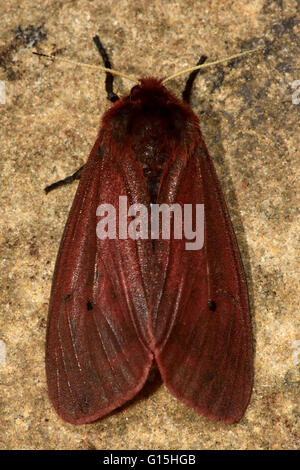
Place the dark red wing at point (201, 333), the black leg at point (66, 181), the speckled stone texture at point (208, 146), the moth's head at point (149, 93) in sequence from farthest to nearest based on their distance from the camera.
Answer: the black leg at point (66, 181) → the speckled stone texture at point (208, 146) → the moth's head at point (149, 93) → the dark red wing at point (201, 333)

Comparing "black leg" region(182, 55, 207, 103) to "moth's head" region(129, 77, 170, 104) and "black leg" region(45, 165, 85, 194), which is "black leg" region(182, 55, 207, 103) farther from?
"black leg" region(45, 165, 85, 194)

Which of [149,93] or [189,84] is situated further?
[189,84]

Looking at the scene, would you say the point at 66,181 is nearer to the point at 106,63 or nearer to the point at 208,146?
the point at 106,63

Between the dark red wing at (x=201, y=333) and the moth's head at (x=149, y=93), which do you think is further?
the moth's head at (x=149, y=93)

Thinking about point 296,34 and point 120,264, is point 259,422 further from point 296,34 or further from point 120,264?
point 296,34

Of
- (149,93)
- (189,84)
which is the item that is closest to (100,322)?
(149,93)

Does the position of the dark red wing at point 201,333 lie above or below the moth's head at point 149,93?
below

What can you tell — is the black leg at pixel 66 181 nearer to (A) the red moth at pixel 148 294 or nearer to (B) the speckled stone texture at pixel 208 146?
(B) the speckled stone texture at pixel 208 146

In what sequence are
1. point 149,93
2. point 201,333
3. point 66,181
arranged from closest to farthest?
point 201,333
point 149,93
point 66,181

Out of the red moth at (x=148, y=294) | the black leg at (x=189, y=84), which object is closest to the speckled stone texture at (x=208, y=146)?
the black leg at (x=189, y=84)
